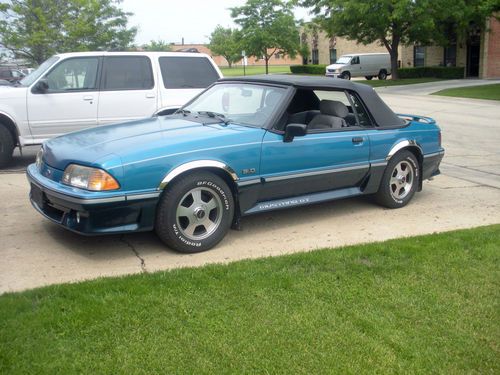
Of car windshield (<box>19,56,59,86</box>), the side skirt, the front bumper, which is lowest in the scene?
the side skirt

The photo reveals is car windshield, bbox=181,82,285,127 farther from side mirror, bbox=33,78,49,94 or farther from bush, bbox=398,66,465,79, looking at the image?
bush, bbox=398,66,465,79

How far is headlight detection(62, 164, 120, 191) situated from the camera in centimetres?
460

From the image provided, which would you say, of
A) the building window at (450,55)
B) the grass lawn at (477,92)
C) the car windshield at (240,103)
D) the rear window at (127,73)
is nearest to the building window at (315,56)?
the building window at (450,55)

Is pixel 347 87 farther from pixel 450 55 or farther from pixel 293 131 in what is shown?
pixel 450 55

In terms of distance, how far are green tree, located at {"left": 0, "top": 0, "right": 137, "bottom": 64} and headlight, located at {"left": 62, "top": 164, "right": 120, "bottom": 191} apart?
20140 millimetres

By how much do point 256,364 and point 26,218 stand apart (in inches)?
145

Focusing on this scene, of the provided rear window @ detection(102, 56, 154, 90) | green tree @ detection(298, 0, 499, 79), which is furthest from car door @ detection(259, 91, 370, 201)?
green tree @ detection(298, 0, 499, 79)

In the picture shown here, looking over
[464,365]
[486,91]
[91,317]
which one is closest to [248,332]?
[91,317]

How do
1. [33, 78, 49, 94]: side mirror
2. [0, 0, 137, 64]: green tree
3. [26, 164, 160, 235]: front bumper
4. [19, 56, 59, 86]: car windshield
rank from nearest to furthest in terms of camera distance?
[26, 164, 160, 235]: front bumper < [33, 78, 49, 94]: side mirror < [19, 56, 59, 86]: car windshield < [0, 0, 137, 64]: green tree

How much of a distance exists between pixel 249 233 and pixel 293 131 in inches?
43.0

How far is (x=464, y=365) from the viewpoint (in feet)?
10.7

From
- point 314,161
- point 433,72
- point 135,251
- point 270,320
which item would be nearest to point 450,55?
point 433,72

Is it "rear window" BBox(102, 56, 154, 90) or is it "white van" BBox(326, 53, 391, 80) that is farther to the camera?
"white van" BBox(326, 53, 391, 80)

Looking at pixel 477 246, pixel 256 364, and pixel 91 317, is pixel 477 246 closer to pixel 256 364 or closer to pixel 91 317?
pixel 256 364
